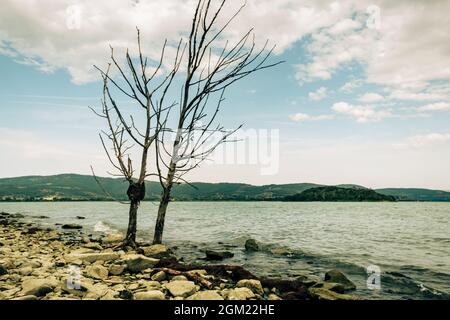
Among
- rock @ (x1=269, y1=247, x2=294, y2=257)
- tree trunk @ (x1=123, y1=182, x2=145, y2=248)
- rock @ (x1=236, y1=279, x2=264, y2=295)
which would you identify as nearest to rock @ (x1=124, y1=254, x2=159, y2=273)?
rock @ (x1=236, y1=279, x2=264, y2=295)

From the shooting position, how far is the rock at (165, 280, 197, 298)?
6.11 m

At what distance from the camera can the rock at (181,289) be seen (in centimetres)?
611

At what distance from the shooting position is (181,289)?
6.23 metres

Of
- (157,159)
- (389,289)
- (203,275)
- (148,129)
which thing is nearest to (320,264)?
(389,289)

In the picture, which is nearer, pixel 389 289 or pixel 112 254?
pixel 112 254

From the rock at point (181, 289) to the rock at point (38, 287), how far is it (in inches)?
86.4

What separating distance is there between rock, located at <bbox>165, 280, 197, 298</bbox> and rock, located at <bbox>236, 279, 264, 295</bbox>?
147cm

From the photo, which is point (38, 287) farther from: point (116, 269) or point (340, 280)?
point (340, 280)

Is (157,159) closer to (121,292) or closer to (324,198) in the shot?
(121,292)

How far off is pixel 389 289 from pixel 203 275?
6.10 meters

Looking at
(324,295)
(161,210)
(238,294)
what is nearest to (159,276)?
(238,294)

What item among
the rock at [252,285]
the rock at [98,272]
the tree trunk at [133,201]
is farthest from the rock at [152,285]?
the tree trunk at [133,201]

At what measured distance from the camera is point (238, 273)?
8.51 meters
